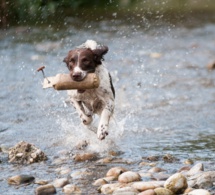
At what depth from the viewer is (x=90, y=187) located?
211 inches

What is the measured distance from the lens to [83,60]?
666 cm

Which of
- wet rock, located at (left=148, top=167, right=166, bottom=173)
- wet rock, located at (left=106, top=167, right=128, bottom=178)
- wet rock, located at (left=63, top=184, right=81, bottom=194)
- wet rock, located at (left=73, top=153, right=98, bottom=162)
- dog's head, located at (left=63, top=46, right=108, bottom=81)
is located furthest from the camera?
dog's head, located at (left=63, top=46, right=108, bottom=81)

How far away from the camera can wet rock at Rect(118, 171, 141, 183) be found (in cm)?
534

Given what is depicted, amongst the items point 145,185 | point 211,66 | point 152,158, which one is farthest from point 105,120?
point 211,66

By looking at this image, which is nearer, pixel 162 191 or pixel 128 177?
pixel 162 191

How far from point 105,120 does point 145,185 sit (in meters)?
1.78

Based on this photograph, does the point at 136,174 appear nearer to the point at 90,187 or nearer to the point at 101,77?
the point at 90,187

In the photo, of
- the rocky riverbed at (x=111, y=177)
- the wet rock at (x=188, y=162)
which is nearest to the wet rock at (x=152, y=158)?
the rocky riverbed at (x=111, y=177)

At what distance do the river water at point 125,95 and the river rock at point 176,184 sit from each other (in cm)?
64

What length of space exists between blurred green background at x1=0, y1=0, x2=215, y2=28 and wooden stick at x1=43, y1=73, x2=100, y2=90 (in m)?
9.43

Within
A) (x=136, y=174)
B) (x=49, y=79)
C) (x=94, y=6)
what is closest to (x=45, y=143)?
(x=49, y=79)

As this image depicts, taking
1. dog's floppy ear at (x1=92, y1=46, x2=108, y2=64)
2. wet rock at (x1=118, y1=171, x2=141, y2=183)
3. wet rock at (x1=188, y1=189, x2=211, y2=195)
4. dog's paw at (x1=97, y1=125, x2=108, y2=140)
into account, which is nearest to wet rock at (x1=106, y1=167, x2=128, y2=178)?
wet rock at (x1=118, y1=171, x2=141, y2=183)

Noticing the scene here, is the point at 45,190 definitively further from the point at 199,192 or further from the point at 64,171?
the point at 199,192

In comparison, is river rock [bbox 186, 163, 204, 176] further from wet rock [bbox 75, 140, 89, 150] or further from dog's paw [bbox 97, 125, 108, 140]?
wet rock [bbox 75, 140, 89, 150]
